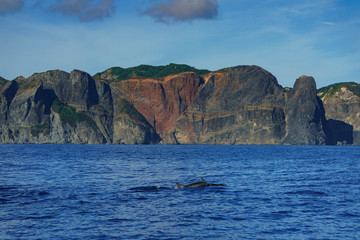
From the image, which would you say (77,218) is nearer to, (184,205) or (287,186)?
(184,205)

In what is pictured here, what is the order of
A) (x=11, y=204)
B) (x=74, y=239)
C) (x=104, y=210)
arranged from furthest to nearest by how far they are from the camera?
(x=11, y=204) < (x=104, y=210) < (x=74, y=239)

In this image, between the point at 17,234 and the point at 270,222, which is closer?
the point at 17,234

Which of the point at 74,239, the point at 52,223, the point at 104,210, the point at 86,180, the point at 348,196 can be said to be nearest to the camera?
the point at 74,239

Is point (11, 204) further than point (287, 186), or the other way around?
point (287, 186)

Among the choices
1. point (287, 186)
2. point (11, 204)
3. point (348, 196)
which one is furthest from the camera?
point (287, 186)

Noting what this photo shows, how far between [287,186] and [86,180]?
66.7 feet

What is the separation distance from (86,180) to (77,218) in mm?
19779

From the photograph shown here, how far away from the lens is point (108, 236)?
1956cm

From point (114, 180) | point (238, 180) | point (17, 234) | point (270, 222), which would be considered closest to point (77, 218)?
point (17, 234)

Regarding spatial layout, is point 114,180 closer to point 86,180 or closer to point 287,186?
point 86,180

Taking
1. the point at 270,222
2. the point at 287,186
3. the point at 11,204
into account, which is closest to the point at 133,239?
the point at 270,222

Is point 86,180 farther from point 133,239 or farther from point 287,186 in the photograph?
point 133,239

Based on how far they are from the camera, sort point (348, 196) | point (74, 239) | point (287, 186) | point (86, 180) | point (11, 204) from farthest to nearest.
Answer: point (86, 180)
point (287, 186)
point (348, 196)
point (11, 204)
point (74, 239)

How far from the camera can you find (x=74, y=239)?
19.0 metres
